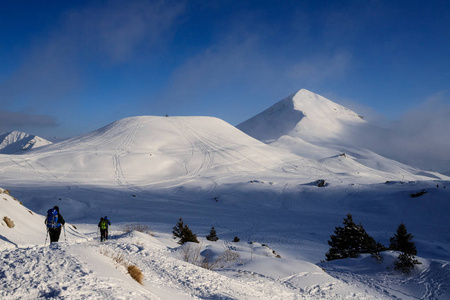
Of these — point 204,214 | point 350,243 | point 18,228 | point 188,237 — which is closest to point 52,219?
point 18,228

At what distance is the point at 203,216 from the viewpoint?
93.9 ft

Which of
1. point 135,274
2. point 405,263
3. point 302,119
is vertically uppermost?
point 302,119

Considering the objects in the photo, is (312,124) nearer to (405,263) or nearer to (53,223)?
(405,263)

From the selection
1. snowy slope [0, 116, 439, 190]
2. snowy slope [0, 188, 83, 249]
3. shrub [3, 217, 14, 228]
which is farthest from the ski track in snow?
snowy slope [0, 116, 439, 190]

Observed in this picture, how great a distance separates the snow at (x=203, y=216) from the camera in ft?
16.1

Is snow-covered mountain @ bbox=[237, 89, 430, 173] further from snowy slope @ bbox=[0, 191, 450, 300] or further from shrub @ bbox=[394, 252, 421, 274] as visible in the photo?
snowy slope @ bbox=[0, 191, 450, 300]

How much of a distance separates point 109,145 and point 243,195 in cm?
3537

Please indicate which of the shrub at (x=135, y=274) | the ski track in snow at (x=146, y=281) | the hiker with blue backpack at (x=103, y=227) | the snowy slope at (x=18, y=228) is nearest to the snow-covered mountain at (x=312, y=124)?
the hiker with blue backpack at (x=103, y=227)

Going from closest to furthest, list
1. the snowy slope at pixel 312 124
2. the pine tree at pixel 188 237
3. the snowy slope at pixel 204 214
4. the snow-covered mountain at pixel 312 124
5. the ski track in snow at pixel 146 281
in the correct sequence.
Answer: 1. the ski track in snow at pixel 146 281
2. the snowy slope at pixel 204 214
3. the pine tree at pixel 188 237
4. the snowy slope at pixel 312 124
5. the snow-covered mountain at pixel 312 124

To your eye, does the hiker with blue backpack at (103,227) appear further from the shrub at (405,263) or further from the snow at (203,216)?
the shrub at (405,263)

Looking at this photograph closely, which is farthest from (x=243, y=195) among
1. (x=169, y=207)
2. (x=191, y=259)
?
(x=191, y=259)

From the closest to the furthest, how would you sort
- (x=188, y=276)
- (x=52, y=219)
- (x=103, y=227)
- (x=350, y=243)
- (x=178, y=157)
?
(x=188, y=276), (x=52, y=219), (x=103, y=227), (x=350, y=243), (x=178, y=157)

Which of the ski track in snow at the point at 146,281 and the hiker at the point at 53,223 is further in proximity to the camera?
the hiker at the point at 53,223

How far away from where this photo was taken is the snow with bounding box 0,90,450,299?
4918 mm
